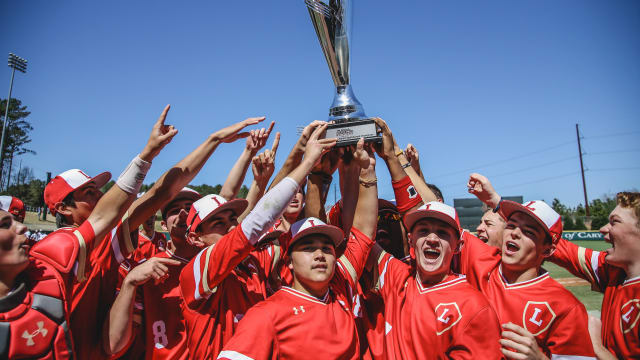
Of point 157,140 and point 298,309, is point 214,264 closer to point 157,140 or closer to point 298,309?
point 298,309

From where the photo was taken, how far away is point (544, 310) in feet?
8.80

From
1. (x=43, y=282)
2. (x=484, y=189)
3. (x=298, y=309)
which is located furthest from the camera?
(x=484, y=189)

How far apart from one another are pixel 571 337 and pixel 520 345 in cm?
42

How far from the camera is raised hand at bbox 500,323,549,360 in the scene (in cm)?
240

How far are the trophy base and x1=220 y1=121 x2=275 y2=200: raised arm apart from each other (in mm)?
799

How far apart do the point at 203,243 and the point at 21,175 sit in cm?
7772

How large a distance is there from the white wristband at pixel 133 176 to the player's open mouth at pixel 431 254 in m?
2.17

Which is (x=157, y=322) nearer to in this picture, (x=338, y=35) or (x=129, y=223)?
(x=129, y=223)

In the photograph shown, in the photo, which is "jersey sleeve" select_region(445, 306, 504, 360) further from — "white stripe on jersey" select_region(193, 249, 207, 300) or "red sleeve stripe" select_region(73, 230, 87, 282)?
"red sleeve stripe" select_region(73, 230, 87, 282)

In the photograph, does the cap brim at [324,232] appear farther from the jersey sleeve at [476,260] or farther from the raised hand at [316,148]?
the jersey sleeve at [476,260]

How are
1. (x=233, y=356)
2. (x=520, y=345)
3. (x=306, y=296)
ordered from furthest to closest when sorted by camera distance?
(x=306, y=296) → (x=520, y=345) → (x=233, y=356)

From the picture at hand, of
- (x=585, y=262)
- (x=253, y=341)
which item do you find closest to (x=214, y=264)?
(x=253, y=341)

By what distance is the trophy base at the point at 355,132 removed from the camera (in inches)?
139

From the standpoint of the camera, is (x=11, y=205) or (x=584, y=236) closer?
(x=11, y=205)
